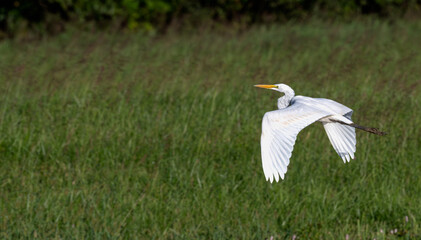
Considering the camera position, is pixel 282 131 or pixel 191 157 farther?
pixel 191 157

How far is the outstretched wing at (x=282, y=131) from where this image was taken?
8.55ft

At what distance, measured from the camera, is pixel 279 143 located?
107 inches

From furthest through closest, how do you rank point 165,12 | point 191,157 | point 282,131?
point 165,12 < point 191,157 < point 282,131

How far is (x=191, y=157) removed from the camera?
456cm

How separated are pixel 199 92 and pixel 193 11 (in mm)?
5415

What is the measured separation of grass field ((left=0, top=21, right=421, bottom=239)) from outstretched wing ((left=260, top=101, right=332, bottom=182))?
88 cm

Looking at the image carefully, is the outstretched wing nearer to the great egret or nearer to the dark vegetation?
the great egret

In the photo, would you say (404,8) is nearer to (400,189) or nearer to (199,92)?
(199,92)

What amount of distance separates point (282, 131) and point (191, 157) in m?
1.87

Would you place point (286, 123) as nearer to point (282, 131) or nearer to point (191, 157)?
point (282, 131)

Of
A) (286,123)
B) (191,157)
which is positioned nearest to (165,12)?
(191,157)

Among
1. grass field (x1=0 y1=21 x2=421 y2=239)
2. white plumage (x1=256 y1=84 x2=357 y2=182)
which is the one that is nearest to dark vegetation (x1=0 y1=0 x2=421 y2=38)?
grass field (x1=0 y1=21 x2=421 y2=239)

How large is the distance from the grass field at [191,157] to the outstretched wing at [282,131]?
2.90ft

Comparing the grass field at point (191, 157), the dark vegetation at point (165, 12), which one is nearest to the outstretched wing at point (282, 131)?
the grass field at point (191, 157)
